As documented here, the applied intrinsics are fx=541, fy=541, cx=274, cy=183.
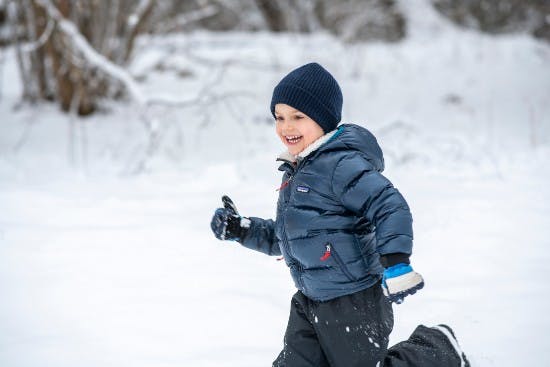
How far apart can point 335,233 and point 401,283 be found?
0.31 metres

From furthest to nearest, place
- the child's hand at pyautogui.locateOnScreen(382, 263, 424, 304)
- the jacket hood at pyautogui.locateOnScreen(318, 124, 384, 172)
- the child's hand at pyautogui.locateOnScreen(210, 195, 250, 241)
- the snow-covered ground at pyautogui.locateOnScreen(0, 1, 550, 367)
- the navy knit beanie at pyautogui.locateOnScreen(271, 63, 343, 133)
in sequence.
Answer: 1. the snow-covered ground at pyautogui.locateOnScreen(0, 1, 550, 367)
2. the child's hand at pyautogui.locateOnScreen(210, 195, 250, 241)
3. the navy knit beanie at pyautogui.locateOnScreen(271, 63, 343, 133)
4. the jacket hood at pyautogui.locateOnScreen(318, 124, 384, 172)
5. the child's hand at pyautogui.locateOnScreen(382, 263, 424, 304)

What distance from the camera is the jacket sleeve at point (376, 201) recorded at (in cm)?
159

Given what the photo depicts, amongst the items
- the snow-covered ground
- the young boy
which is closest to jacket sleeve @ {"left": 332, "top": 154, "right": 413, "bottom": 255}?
the young boy

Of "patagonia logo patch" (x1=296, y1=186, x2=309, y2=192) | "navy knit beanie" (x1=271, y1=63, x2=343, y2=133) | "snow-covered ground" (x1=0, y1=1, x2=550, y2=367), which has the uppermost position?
"navy knit beanie" (x1=271, y1=63, x2=343, y2=133)

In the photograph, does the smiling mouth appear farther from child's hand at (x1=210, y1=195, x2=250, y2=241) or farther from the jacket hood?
child's hand at (x1=210, y1=195, x2=250, y2=241)

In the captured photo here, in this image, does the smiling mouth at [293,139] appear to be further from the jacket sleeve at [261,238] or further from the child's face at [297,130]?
the jacket sleeve at [261,238]

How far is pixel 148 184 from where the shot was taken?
4.91 metres

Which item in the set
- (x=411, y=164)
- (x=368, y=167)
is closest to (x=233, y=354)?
(x=368, y=167)

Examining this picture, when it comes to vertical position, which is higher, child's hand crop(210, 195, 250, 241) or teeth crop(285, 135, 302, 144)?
teeth crop(285, 135, 302, 144)

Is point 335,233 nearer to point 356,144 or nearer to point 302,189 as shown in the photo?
point 302,189

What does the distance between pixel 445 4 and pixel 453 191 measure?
42.1ft

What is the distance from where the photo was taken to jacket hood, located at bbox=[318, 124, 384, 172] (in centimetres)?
179

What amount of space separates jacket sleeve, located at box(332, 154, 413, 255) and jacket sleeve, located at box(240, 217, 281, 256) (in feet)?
1.56

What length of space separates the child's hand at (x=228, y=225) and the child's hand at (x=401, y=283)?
0.72m
